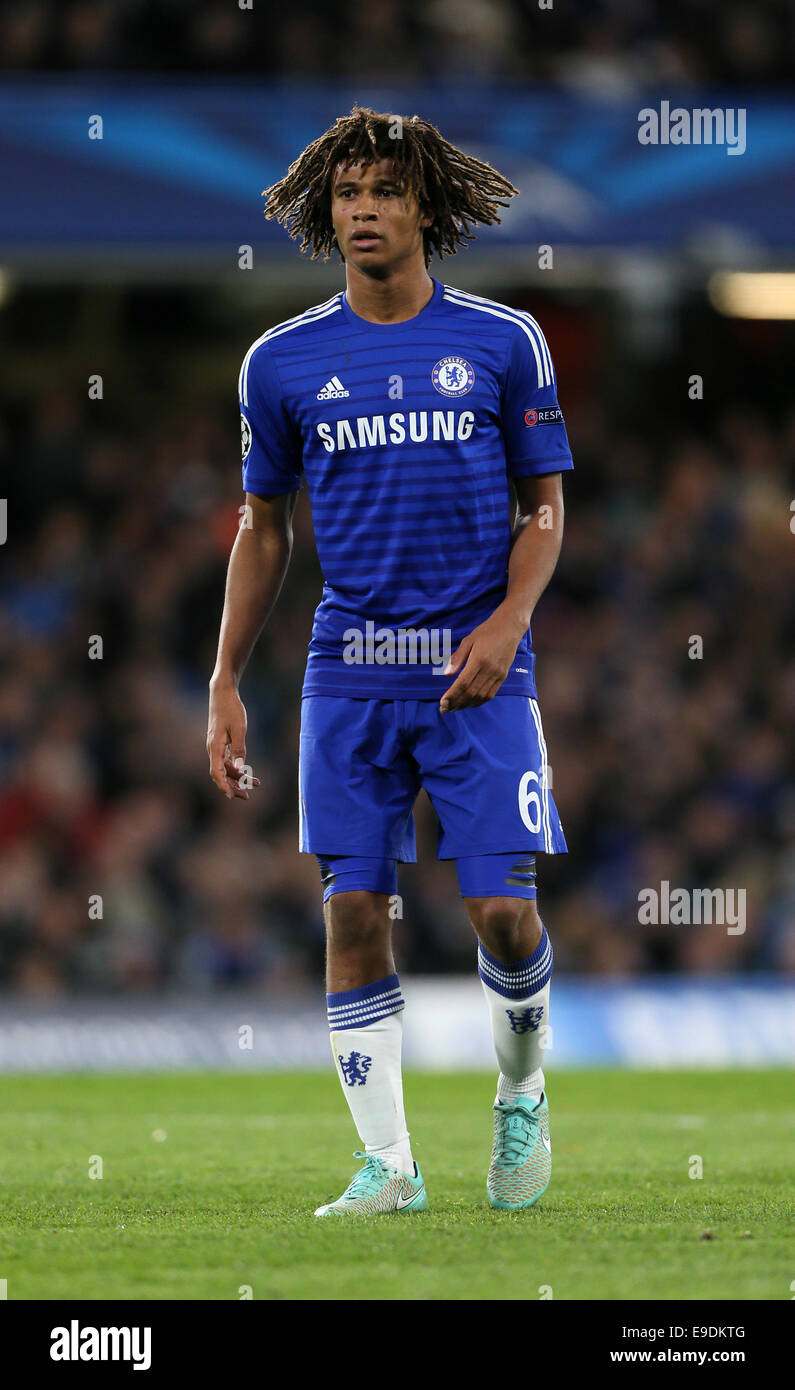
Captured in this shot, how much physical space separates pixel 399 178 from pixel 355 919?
168cm

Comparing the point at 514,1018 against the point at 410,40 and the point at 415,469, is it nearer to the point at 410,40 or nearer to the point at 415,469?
the point at 415,469

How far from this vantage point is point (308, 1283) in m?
3.54

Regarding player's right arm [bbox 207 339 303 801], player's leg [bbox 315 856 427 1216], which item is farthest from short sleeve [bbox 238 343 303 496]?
player's leg [bbox 315 856 427 1216]

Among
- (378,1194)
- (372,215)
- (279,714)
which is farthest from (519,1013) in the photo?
(279,714)

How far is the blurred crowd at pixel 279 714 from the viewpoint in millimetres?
11805

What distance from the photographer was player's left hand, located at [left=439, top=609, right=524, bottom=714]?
14.4 feet

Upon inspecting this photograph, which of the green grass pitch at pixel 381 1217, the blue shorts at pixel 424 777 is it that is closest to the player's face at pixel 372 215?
the blue shorts at pixel 424 777

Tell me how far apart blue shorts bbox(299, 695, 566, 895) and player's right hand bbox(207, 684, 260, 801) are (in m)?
0.15

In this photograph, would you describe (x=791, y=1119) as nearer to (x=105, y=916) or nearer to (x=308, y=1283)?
(x=308, y=1283)

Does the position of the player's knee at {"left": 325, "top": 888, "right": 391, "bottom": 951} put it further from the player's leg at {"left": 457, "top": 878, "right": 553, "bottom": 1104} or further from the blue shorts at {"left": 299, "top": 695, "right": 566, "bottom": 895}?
the player's leg at {"left": 457, "top": 878, "right": 553, "bottom": 1104}

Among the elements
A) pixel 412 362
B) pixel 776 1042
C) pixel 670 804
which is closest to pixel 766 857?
pixel 670 804

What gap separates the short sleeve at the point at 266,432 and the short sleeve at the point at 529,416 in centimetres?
52

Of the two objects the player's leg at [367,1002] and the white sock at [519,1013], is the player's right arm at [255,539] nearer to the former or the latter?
the player's leg at [367,1002]
